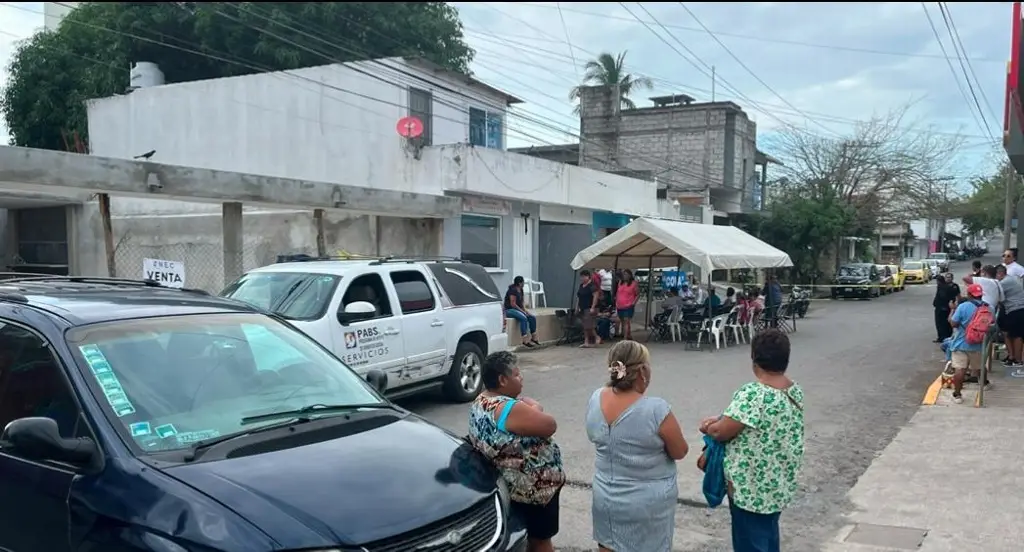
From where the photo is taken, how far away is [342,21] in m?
29.5

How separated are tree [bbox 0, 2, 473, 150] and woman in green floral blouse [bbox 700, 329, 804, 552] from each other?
26683mm

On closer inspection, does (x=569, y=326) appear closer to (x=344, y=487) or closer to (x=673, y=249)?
(x=673, y=249)

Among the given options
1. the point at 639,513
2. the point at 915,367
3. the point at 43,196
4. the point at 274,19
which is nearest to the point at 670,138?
the point at 274,19

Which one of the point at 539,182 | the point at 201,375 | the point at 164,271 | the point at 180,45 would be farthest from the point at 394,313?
the point at 180,45

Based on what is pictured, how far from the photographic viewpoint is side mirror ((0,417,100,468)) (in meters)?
3.01

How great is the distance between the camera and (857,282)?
3481cm

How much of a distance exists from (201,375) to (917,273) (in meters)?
48.6

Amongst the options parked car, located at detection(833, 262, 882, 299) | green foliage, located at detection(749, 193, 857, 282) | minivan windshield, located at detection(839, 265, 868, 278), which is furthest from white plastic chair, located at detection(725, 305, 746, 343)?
minivan windshield, located at detection(839, 265, 868, 278)

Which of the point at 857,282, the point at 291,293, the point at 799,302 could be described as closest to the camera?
the point at 291,293

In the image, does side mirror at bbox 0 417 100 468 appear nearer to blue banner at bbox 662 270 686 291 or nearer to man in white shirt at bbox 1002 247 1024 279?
→ man in white shirt at bbox 1002 247 1024 279

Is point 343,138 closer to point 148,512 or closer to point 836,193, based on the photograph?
point 148,512

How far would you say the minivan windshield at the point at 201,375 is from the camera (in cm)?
340

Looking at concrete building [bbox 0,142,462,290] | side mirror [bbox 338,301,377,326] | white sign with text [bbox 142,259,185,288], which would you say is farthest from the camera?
white sign with text [bbox 142,259,185,288]

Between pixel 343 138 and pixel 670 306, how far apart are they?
9414 millimetres
